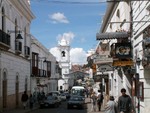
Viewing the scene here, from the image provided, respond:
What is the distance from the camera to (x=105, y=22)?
38312 mm

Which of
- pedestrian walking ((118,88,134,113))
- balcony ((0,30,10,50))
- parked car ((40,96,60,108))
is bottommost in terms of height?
parked car ((40,96,60,108))

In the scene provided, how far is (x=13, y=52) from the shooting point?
3606 cm

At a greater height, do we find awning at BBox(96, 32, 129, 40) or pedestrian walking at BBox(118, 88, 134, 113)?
awning at BBox(96, 32, 129, 40)

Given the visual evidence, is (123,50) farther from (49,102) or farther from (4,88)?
(49,102)

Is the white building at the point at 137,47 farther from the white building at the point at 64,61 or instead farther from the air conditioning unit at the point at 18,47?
the white building at the point at 64,61

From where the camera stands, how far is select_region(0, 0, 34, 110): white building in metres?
32.1

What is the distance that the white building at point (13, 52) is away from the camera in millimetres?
32125

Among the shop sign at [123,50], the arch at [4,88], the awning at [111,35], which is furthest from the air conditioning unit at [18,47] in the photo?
the shop sign at [123,50]

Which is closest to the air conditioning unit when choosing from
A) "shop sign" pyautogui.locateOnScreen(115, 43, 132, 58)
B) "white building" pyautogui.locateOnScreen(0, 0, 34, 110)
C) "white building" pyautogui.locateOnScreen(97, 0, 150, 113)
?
"white building" pyautogui.locateOnScreen(0, 0, 34, 110)

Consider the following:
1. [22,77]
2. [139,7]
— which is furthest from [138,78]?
[22,77]

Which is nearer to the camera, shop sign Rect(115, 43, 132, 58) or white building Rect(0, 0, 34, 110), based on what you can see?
shop sign Rect(115, 43, 132, 58)

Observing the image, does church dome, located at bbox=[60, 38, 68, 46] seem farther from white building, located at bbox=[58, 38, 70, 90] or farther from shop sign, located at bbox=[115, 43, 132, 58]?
shop sign, located at bbox=[115, 43, 132, 58]

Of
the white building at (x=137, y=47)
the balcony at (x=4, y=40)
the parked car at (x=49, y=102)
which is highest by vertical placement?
the balcony at (x=4, y=40)

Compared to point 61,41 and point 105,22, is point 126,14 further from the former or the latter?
point 61,41
